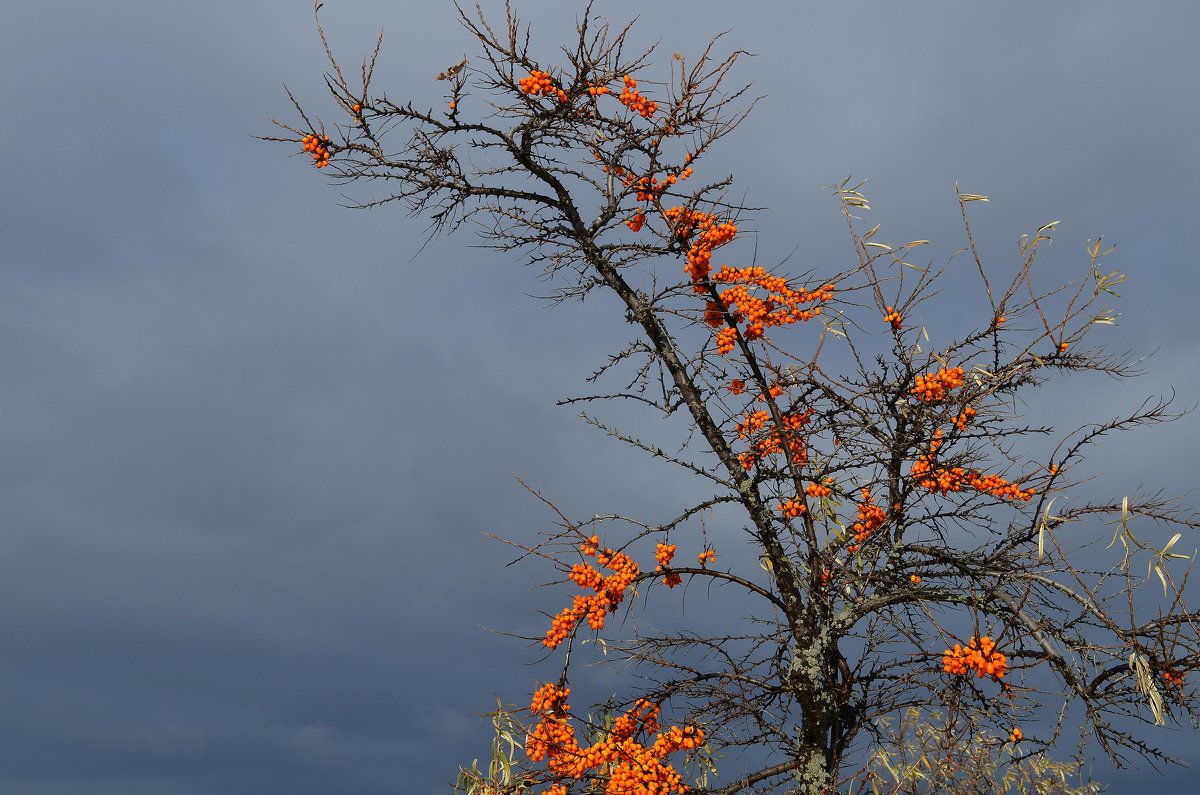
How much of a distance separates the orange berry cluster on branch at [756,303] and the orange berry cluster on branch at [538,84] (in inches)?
76.4

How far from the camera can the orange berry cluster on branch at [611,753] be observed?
6.78 m

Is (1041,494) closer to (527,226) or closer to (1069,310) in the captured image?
(1069,310)

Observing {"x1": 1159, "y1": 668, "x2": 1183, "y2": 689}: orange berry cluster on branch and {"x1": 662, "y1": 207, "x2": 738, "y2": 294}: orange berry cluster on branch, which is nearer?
{"x1": 1159, "y1": 668, "x2": 1183, "y2": 689}: orange berry cluster on branch

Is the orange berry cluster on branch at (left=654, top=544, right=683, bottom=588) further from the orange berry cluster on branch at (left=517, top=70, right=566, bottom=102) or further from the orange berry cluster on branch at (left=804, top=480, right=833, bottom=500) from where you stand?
the orange berry cluster on branch at (left=517, top=70, right=566, bottom=102)

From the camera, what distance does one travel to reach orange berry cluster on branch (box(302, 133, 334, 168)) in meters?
7.88

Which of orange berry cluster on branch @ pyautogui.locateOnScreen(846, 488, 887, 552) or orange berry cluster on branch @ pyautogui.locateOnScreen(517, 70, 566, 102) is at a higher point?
orange berry cluster on branch @ pyautogui.locateOnScreen(517, 70, 566, 102)

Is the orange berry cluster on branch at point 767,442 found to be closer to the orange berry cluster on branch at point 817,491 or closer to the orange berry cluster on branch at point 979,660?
the orange berry cluster on branch at point 817,491

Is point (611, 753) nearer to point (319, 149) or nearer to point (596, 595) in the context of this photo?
point (596, 595)

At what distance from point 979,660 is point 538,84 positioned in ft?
16.9

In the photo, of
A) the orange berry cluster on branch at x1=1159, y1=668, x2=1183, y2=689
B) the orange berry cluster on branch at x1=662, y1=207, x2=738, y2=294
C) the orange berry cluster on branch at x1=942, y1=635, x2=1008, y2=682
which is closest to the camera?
the orange berry cluster on branch at x1=942, y1=635, x2=1008, y2=682

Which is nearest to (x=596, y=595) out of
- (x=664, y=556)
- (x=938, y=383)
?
(x=664, y=556)

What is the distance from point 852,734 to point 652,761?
1.81 meters

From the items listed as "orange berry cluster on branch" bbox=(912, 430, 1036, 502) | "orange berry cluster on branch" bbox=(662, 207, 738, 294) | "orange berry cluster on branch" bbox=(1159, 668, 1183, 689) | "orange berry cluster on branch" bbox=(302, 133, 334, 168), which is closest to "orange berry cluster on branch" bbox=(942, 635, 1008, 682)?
"orange berry cluster on branch" bbox=(1159, 668, 1183, 689)

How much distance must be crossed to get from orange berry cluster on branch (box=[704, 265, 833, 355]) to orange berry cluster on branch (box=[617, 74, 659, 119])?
143 cm
